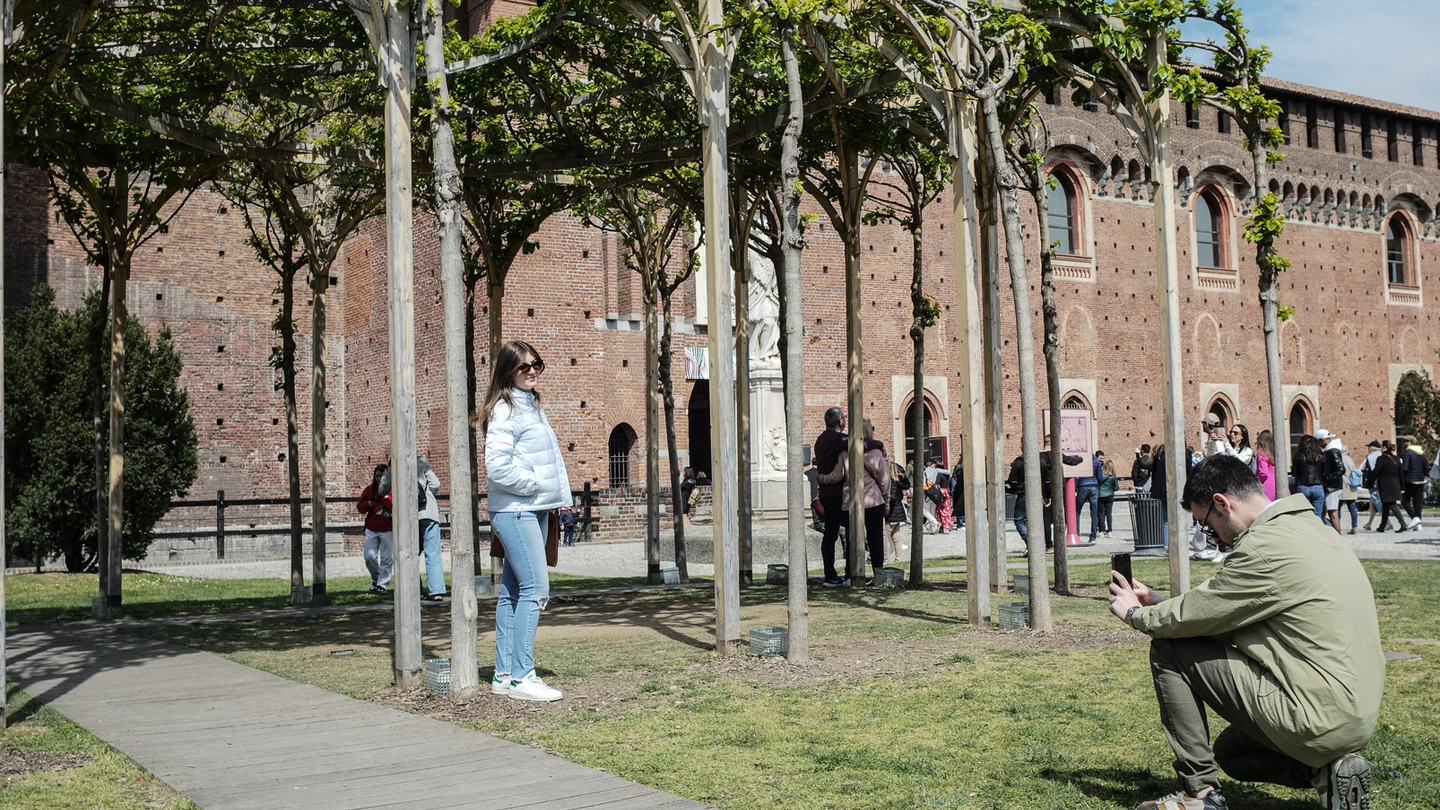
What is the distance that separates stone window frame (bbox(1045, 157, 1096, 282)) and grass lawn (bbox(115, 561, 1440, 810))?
27.5 meters

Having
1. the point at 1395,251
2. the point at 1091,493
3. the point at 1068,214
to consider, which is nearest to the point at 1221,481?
the point at 1091,493

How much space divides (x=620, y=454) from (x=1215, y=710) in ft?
87.2

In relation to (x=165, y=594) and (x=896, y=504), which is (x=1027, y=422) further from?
(x=165, y=594)

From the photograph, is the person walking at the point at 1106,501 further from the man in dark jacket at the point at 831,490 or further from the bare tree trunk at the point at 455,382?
the bare tree trunk at the point at 455,382

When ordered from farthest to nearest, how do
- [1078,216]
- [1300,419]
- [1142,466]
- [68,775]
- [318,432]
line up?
1. [1300,419]
2. [1078,216]
3. [1142,466]
4. [318,432]
5. [68,775]

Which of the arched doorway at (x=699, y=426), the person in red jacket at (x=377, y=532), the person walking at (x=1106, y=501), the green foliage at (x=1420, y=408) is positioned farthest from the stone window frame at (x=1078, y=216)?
the person in red jacket at (x=377, y=532)

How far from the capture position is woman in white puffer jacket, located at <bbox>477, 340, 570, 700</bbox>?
637 cm

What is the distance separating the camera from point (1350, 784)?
12.1 feet

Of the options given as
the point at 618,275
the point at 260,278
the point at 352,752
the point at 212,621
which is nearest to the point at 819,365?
the point at 618,275

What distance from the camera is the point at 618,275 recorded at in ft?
98.6

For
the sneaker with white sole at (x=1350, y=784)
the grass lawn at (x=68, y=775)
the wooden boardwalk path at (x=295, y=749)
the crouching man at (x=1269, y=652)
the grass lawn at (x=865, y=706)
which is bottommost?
the grass lawn at (x=865, y=706)

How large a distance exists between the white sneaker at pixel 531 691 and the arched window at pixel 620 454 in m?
23.5

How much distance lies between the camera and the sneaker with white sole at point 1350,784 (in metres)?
3.70

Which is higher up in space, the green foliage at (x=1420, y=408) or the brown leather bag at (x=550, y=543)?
the green foliage at (x=1420, y=408)
